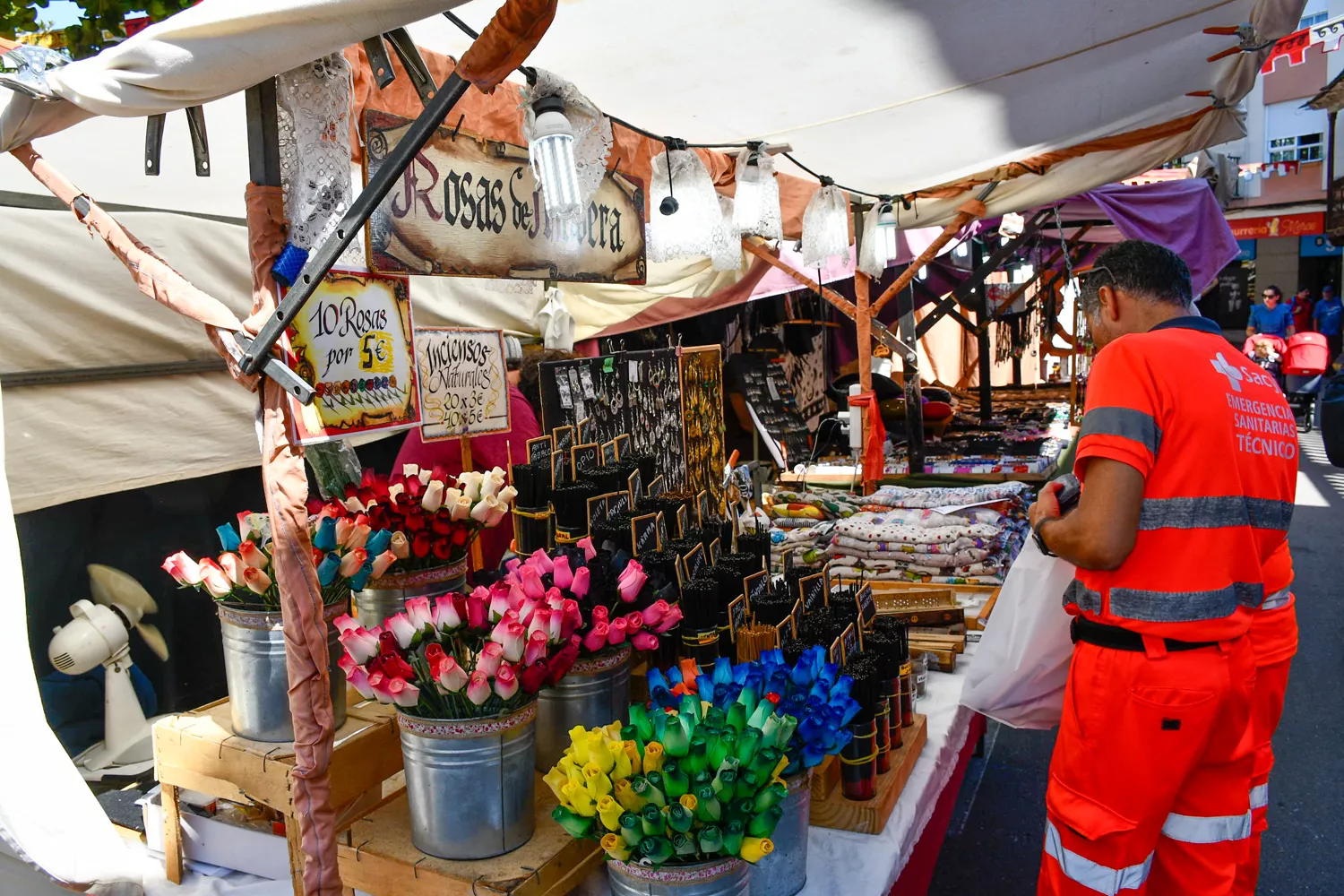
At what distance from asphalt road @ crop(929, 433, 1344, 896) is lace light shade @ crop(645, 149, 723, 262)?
8.35ft

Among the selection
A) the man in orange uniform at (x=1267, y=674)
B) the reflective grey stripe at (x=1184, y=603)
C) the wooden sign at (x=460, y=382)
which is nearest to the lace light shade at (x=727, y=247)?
the wooden sign at (x=460, y=382)

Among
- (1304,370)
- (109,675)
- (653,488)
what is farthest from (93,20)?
(1304,370)

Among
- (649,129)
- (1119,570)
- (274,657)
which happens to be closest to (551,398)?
(649,129)

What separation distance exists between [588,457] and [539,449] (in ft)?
0.80

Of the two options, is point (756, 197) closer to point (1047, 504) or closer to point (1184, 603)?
point (1047, 504)

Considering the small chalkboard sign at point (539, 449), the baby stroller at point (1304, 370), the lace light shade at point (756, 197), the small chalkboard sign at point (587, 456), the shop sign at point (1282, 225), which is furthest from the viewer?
the shop sign at point (1282, 225)

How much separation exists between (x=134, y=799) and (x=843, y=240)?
12.3 ft

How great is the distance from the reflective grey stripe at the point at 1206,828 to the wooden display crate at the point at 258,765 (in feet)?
6.00

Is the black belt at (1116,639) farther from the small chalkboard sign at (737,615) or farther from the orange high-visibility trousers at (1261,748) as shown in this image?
the small chalkboard sign at (737,615)

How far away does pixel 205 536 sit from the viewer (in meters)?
4.19

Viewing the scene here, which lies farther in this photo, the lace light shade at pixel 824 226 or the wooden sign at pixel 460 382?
the lace light shade at pixel 824 226

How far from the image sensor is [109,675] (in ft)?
10.8

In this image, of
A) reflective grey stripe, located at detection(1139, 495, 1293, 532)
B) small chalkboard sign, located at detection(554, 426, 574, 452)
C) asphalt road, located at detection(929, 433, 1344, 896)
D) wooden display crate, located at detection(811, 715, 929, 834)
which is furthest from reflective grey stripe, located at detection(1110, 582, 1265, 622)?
small chalkboard sign, located at detection(554, 426, 574, 452)

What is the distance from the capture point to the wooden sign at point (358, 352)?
1.88m
